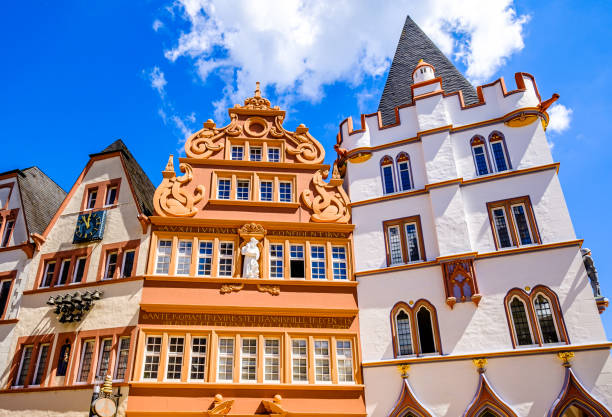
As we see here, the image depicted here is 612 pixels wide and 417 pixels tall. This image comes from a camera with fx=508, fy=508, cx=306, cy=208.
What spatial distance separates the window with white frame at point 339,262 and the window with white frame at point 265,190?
13.8ft

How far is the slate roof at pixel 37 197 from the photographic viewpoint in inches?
1008

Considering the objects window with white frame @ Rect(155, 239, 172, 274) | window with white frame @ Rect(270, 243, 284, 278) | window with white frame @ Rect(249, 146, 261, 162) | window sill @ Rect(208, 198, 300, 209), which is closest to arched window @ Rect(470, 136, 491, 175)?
window sill @ Rect(208, 198, 300, 209)

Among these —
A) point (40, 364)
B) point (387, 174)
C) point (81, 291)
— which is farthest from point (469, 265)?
point (40, 364)

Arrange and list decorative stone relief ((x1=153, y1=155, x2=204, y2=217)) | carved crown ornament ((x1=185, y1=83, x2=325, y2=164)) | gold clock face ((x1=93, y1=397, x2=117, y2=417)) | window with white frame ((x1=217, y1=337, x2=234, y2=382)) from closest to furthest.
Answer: gold clock face ((x1=93, y1=397, x2=117, y2=417))
window with white frame ((x1=217, y1=337, x2=234, y2=382))
decorative stone relief ((x1=153, y1=155, x2=204, y2=217))
carved crown ornament ((x1=185, y1=83, x2=325, y2=164))

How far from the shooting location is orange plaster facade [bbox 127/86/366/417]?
2045 centimetres

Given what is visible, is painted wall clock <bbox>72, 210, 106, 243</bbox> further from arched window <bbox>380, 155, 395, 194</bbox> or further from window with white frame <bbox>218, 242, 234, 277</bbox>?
arched window <bbox>380, 155, 395, 194</bbox>

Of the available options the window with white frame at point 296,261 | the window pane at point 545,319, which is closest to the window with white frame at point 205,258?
the window with white frame at point 296,261

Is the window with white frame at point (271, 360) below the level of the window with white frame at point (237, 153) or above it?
below

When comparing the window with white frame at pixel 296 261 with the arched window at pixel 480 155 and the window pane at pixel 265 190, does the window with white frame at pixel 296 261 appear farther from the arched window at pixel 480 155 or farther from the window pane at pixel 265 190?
the arched window at pixel 480 155

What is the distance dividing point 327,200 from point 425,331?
7807 millimetres

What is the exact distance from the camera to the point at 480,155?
23828 millimetres

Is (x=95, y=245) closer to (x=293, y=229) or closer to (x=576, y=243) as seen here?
(x=293, y=229)

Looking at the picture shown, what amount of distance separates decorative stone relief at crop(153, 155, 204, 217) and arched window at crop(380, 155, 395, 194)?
895 centimetres

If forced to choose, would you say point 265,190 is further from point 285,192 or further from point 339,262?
point 339,262
